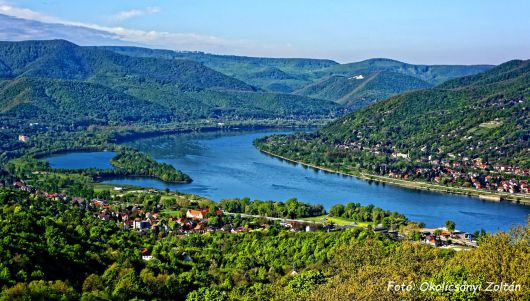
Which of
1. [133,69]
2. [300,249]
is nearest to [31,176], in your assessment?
[300,249]

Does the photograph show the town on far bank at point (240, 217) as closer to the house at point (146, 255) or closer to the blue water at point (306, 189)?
the blue water at point (306, 189)

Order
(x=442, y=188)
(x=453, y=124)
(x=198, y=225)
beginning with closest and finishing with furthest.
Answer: (x=198, y=225) < (x=442, y=188) < (x=453, y=124)

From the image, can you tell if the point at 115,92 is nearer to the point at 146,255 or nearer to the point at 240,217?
the point at 240,217

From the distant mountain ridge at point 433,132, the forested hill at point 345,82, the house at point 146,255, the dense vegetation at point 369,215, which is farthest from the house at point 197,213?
the forested hill at point 345,82

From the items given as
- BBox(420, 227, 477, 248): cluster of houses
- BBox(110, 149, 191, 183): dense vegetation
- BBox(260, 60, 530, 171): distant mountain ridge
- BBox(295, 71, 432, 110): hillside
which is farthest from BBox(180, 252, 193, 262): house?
BBox(295, 71, 432, 110): hillside

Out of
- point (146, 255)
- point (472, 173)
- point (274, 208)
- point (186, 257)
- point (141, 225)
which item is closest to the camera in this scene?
point (146, 255)

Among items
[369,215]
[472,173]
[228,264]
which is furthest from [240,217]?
[472,173]

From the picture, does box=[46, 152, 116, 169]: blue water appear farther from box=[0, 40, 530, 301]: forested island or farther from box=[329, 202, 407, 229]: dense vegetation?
box=[329, 202, 407, 229]: dense vegetation
